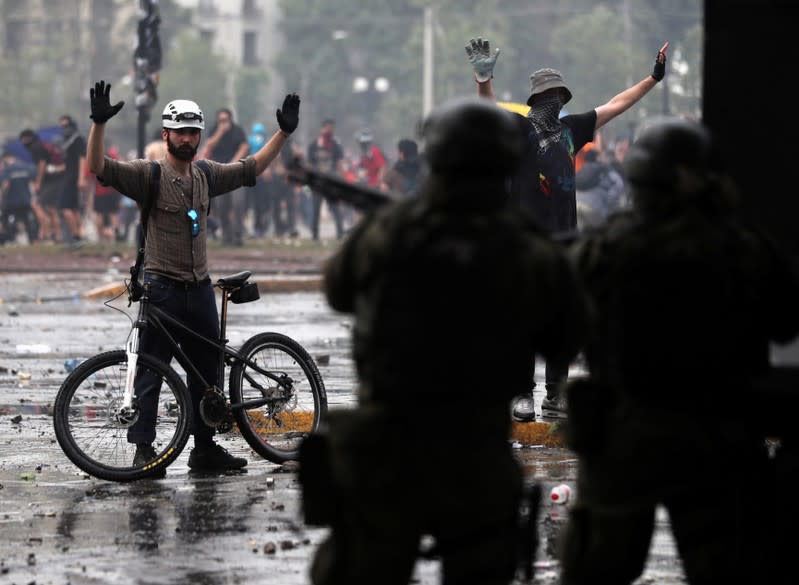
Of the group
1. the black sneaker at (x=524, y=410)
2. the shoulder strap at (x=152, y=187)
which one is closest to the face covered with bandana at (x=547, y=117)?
the black sneaker at (x=524, y=410)

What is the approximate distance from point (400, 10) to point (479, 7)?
11702 mm

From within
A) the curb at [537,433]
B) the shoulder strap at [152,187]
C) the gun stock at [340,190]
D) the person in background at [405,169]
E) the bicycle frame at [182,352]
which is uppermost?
the person in background at [405,169]

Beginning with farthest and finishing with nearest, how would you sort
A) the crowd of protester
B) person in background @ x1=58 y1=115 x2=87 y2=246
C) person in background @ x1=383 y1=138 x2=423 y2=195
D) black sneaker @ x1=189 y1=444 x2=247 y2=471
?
person in background @ x1=383 y1=138 x2=423 y2=195 → person in background @ x1=58 y1=115 x2=87 y2=246 → the crowd of protester → black sneaker @ x1=189 y1=444 x2=247 y2=471

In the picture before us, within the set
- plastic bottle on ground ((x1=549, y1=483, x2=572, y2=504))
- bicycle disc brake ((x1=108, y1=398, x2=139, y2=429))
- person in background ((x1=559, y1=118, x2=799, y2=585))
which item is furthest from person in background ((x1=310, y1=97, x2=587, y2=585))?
bicycle disc brake ((x1=108, y1=398, x2=139, y2=429))

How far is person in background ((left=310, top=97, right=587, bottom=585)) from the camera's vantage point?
14.3ft

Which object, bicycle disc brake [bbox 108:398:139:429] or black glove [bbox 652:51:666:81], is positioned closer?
bicycle disc brake [bbox 108:398:139:429]

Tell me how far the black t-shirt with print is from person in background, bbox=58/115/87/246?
2047 centimetres

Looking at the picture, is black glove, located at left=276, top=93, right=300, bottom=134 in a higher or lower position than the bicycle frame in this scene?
higher

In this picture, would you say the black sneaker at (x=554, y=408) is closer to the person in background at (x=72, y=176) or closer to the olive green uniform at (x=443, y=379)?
the olive green uniform at (x=443, y=379)

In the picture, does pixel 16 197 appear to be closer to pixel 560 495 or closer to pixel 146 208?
pixel 146 208

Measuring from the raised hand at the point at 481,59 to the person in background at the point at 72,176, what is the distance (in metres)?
20.5

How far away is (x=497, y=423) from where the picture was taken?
4.45m

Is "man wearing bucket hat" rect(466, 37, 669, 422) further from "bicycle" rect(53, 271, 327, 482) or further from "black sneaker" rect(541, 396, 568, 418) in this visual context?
"bicycle" rect(53, 271, 327, 482)

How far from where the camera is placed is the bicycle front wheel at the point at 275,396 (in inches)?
354
